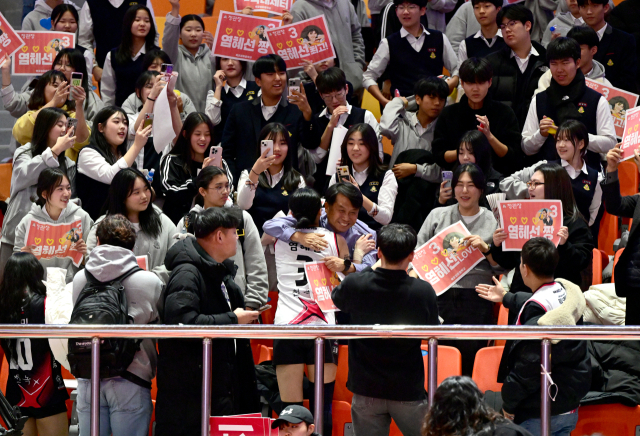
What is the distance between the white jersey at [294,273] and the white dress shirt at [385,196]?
886 millimetres

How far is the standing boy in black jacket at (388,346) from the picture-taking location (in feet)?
12.9

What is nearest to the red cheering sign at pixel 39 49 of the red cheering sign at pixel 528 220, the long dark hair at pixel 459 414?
the red cheering sign at pixel 528 220

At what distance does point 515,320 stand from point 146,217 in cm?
243

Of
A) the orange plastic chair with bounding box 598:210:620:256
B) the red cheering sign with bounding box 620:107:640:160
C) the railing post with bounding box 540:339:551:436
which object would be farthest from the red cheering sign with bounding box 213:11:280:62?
the railing post with bounding box 540:339:551:436

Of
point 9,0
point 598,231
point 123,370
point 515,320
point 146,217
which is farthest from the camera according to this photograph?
point 9,0

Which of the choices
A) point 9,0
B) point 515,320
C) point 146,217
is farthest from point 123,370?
point 9,0

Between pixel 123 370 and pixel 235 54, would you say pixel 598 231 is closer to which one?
pixel 235 54

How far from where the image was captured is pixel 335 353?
14.9 feet

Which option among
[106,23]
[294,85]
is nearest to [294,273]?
[294,85]

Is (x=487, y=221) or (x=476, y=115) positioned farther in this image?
(x=476, y=115)

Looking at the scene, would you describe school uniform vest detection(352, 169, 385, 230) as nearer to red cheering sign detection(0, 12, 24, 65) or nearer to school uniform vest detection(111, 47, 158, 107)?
school uniform vest detection(111, 47, 158, 107)

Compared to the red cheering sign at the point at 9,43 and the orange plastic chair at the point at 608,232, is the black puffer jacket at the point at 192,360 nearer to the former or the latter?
the orange plastic chair at the point at 608,232

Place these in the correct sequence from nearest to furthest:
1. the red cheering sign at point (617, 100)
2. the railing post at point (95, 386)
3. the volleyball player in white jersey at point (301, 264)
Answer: the railing post at point (95, 386)
the volleyball player in white jersey at point (301, 264)
the red cheering sign at point (617, 100)

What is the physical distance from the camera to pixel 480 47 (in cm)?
766
